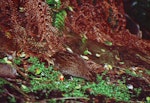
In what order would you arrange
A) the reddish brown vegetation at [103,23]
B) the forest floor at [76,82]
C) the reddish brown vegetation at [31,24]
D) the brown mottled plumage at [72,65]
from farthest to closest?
the reddish brown vegetation at [103,23]
the reddish brown vegetation at [31,24]
the brown mottled plumage at [72,65]
the forest floor at [76,82]

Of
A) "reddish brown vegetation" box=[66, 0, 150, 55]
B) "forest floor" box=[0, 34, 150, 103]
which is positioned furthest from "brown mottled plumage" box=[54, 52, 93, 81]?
"reddish brown vegetation" box=[66, 0, 150, 55]

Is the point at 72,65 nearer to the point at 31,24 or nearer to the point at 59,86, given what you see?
the point at 59,86

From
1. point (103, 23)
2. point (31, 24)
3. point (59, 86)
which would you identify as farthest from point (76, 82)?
point (103, 23)

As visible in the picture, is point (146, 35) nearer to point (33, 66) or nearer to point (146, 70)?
point (146, 70)

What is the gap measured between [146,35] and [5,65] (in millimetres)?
4059

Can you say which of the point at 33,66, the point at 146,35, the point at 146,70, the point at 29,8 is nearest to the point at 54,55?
the point at 33,66

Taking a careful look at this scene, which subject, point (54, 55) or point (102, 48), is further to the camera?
point (102, 48)

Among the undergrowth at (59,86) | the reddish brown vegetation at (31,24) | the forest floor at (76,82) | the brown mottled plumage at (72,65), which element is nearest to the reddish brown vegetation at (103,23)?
the forest floor at (76,82)

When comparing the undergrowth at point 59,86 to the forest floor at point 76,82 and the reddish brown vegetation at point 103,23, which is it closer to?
the forest floor at point 76,82

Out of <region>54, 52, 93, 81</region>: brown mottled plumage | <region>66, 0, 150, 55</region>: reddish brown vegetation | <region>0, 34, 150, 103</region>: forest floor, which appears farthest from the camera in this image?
<region>66, 0, 150, 55</region>: reddish brown vegetation

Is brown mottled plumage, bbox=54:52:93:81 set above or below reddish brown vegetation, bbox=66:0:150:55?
below

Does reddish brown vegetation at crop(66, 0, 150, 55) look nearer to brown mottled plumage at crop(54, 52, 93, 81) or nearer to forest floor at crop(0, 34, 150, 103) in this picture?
forest floor at crop(0, 34, 150, 103)

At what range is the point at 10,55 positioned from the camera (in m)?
4.23

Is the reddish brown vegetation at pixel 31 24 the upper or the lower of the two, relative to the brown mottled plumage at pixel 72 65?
upper
